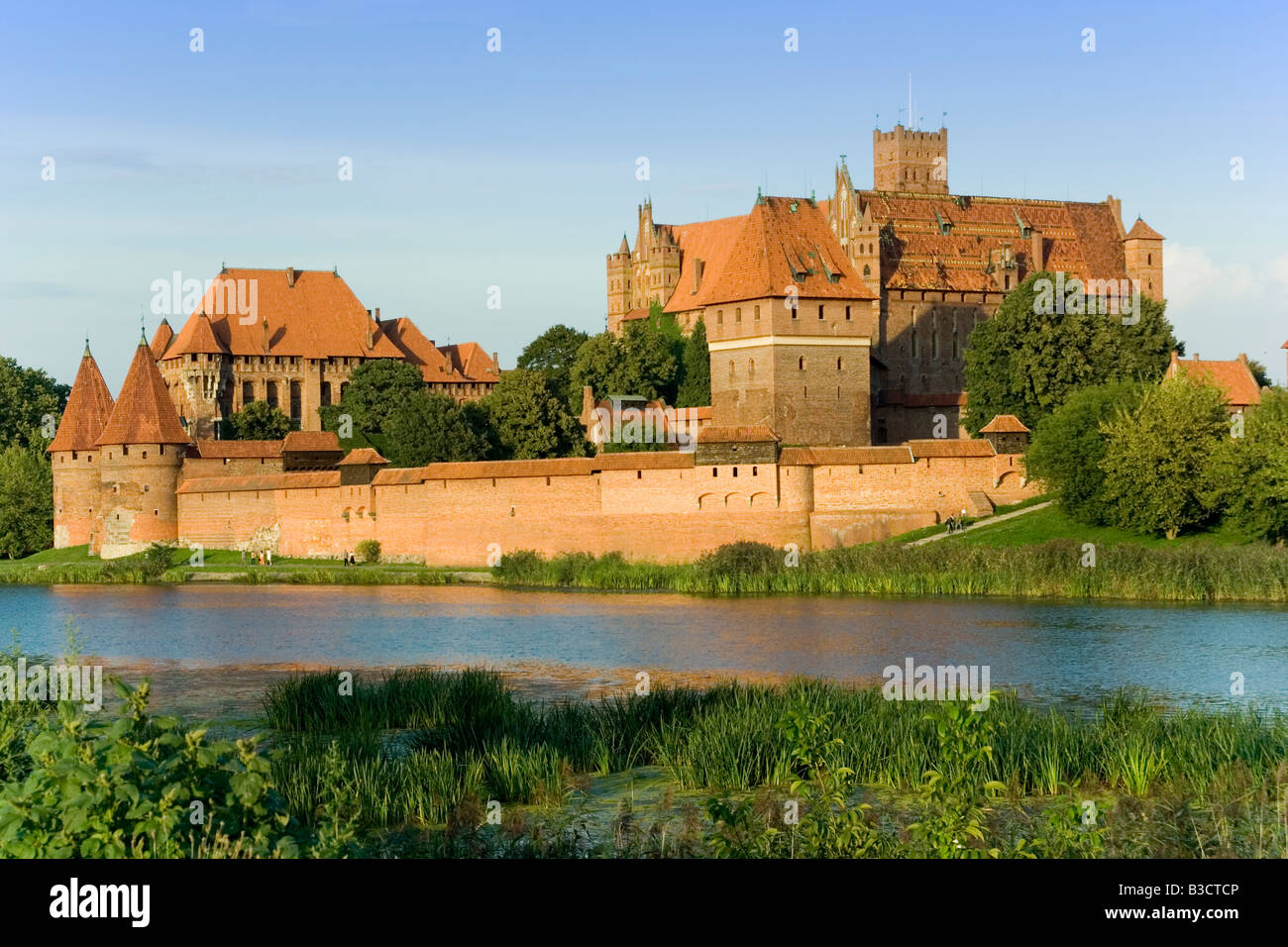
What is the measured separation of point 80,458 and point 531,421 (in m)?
12.6

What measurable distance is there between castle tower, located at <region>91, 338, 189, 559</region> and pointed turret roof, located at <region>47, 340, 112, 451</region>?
1275mm

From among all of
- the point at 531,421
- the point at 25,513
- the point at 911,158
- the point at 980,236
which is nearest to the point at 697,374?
the point at 531,421

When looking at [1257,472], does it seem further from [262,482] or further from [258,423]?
[258,423]

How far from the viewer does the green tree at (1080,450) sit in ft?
109

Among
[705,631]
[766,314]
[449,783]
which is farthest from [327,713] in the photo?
[766,314]

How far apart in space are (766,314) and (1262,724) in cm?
2939

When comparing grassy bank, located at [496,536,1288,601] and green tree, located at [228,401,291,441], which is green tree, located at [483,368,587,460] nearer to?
green tree, located at [228,401,291,441]

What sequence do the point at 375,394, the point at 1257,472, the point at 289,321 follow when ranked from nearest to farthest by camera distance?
1. the point at 1257,472
2. the point at 375,394
3. the point at 289,321

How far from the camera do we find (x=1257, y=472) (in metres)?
30.1

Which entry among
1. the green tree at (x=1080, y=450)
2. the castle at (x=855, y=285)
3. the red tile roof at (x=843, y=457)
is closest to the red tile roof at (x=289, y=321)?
the castle at (x=855, y=285)

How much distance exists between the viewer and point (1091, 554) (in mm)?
28406

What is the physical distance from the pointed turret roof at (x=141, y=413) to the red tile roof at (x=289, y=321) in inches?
650

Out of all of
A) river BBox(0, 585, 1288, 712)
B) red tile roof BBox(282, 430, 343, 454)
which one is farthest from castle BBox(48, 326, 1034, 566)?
river BBox(0, 585, 1288, 712)
